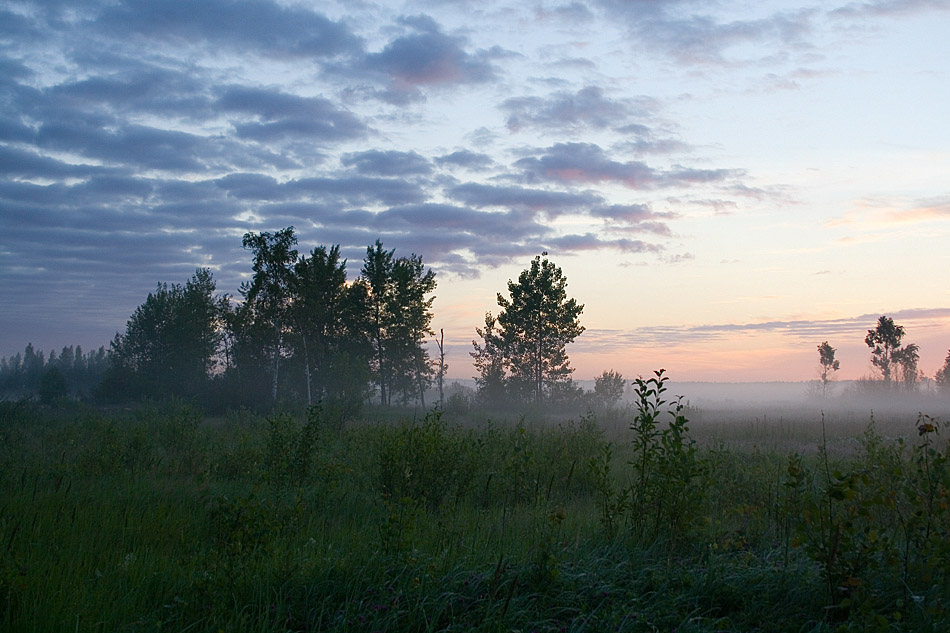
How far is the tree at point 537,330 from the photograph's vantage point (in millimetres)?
43156

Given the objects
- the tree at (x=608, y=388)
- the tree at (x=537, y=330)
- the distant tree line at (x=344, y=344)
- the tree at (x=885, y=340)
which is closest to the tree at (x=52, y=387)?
the distant tree line at (x=344, y=344)

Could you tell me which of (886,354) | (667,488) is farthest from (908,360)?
(667,488)

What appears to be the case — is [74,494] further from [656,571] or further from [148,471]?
Answer: [656,571]

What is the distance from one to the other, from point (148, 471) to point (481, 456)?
5.88 m

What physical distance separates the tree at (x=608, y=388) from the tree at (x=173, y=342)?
3396 cm

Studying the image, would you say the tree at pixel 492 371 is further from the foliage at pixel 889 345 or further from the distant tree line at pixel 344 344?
the foliage at pixel 889 345

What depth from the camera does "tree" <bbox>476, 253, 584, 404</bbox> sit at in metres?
43.2

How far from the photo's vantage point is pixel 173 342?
47.9m

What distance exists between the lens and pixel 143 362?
49594mm

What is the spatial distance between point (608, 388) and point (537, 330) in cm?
1215

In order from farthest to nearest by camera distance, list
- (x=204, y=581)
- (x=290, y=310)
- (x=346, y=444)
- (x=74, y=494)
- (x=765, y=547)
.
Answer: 1. (x=290, y=310)
2. (x=346, y=444)
3. (x=74, y=494)
4. (x=765, y=547)
5. (x=204, y=581)

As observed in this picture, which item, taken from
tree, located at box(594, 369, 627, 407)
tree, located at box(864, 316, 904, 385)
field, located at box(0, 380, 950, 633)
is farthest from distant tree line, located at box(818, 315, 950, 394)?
field, located at box(0, 380, 950, 633)

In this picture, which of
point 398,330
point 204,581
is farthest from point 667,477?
point 398,330

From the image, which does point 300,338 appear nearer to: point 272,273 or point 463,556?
point 272,273
